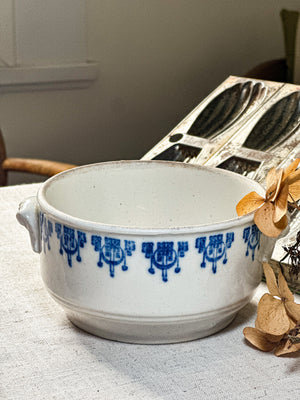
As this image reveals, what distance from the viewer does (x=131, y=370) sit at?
42 centimetres

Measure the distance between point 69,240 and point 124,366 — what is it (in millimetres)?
90

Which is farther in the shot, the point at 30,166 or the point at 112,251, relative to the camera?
the point at 30,166

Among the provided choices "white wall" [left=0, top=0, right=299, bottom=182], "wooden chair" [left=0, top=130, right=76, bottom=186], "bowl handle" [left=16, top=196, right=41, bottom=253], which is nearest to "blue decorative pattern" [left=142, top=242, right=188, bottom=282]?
"bowl handle" [left=16, top=196, right=41, bottom=253]

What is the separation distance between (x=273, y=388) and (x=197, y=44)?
2036mm

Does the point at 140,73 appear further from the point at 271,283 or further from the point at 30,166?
the point at 271,283

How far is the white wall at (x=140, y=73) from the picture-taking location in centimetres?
210

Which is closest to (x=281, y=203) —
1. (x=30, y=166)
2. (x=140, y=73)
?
(x=30, y=166)

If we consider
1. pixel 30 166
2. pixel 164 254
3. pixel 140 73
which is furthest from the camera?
pixel 140 73

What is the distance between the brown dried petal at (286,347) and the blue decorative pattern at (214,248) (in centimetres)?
7

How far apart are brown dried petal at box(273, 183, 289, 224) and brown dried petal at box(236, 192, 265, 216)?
16 millimetres

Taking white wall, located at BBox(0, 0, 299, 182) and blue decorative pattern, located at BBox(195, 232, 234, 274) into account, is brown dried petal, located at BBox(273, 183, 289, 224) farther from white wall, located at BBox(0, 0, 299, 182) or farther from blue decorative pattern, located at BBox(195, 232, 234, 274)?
white wall, located at BBox(0, 0, 299, 182)

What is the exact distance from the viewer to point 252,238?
437 mm

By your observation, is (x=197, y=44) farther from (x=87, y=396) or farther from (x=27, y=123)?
(x=87, y=396)

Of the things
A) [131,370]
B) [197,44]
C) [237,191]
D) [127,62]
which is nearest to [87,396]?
[131,370]
